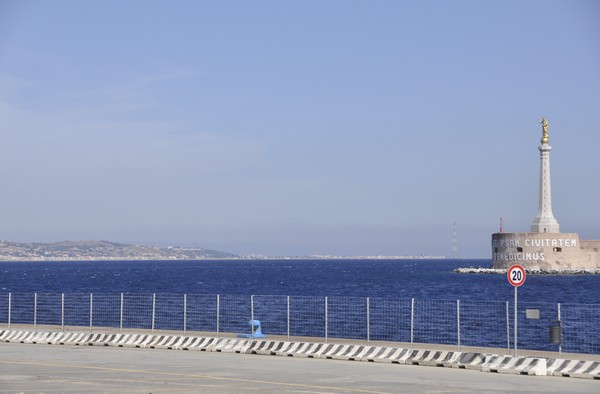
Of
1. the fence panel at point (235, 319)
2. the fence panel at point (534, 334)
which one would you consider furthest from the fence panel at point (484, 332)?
the fence panel at point (235, 319)

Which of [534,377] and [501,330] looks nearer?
[534,377]

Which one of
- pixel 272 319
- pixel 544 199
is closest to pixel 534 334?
pixel 272 319

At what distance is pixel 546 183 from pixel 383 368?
11479 centimetres

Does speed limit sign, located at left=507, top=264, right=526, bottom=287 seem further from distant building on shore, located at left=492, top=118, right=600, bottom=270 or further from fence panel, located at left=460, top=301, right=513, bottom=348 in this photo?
distant building on shore, located at left=492, top=118, right=600, bottom=270

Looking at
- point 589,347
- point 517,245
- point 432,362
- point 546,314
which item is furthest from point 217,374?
point 517,245

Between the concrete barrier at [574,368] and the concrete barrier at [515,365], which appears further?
the concrete barrier at [515,365]

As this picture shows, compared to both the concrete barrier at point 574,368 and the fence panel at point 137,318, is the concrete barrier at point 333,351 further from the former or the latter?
the fence panel at point 137,318

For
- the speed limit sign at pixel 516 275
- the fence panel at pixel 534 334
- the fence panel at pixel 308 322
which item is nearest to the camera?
the speed limit sign at pixel 516 275

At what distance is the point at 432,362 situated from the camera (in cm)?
3072

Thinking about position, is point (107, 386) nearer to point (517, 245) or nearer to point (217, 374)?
point (217, 374)

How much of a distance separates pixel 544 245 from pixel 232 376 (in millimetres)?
132101

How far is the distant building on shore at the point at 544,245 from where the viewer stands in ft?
468

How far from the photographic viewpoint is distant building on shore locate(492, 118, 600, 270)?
468ft

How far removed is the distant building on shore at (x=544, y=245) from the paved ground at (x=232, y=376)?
4504 inches
